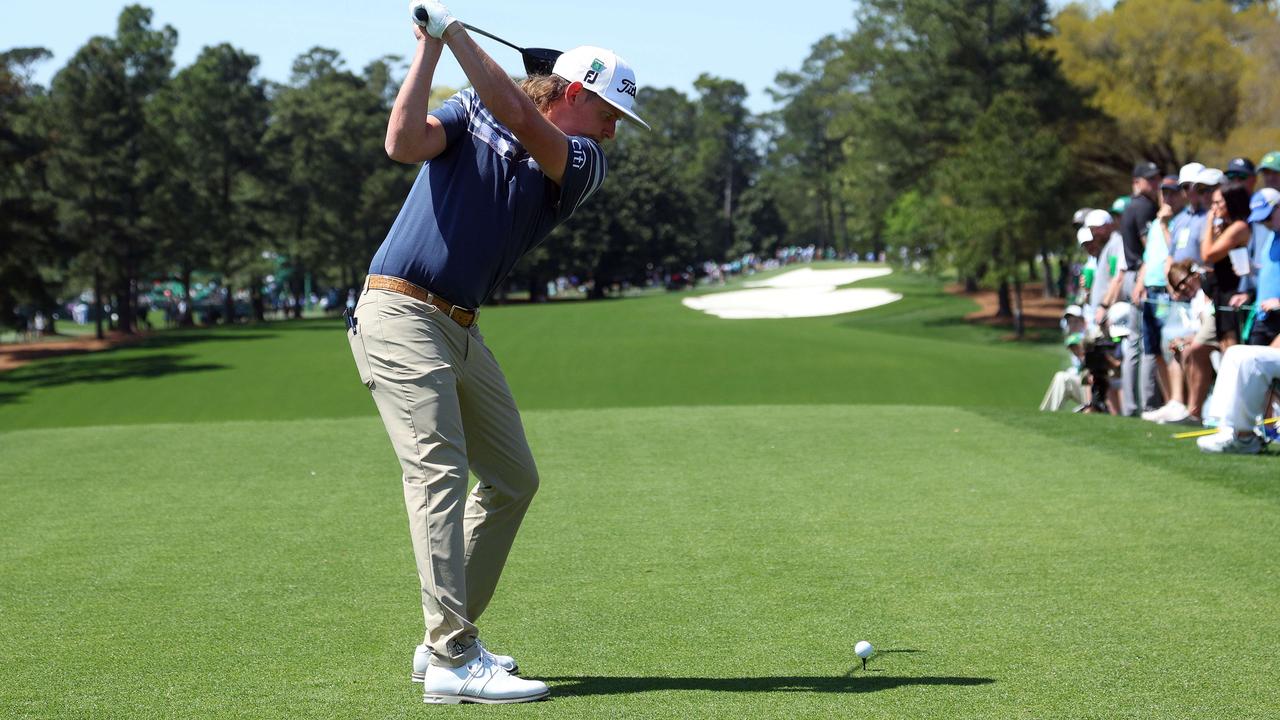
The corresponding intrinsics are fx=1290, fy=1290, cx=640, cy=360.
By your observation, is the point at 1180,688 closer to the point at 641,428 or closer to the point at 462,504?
the point at 462,504

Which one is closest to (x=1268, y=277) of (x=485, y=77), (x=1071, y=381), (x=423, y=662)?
(x=1071, y=381)

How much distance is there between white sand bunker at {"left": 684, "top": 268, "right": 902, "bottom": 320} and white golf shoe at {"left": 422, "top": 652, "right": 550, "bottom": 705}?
46.3 m

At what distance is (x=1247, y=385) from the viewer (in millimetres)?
9469

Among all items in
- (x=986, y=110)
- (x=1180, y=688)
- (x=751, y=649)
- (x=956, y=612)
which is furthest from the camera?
(x=986, y=110)

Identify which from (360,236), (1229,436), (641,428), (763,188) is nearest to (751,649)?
(1229,436)

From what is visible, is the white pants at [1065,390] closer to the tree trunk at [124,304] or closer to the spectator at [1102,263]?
the spectator at [1102,263]

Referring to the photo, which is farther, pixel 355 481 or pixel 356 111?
pixel 356 111

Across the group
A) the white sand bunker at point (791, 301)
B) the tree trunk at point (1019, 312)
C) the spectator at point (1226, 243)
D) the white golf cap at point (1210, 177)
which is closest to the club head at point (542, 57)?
the spectator at point (1226, 243)

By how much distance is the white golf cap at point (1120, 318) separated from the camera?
13695 mm

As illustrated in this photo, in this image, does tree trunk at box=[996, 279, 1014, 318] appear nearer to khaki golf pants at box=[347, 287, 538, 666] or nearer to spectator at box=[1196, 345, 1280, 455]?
spectator at box=[1196, 345, 1280, 455]

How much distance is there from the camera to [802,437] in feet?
36.0

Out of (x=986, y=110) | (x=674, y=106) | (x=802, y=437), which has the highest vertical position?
(x=674, y=106)

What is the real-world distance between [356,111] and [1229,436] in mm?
69487

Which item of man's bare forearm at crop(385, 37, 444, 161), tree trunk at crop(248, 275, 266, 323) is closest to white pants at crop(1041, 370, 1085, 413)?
man's bare forearm at crop(385, 37, 444, 161)
